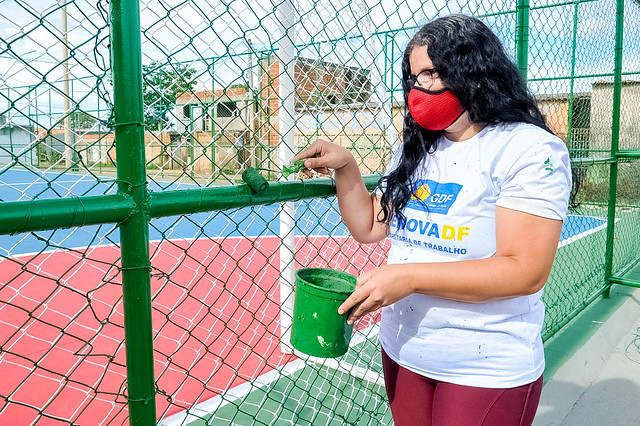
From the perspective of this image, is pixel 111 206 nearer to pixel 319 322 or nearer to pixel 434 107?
pixel 319 322

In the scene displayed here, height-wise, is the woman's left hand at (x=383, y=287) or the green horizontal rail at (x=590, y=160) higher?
the woman's left hand at (x=383, y=287)

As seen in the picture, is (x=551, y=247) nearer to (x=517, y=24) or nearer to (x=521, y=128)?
(x=521, y=128)

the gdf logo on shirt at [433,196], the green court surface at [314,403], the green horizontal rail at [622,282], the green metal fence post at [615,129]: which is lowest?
the green horizontal rail at [622,282]

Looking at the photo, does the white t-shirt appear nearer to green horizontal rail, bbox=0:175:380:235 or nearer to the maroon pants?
the maroon pants

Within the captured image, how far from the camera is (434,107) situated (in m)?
1.46

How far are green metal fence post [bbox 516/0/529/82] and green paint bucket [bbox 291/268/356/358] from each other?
6.68ft

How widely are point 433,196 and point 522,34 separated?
1.91 meters

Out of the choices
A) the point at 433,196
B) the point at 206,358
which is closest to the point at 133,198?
the point at 433,196

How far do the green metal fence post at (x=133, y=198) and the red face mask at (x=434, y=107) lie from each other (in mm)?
743

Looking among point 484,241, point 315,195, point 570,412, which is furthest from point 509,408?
point 570,412

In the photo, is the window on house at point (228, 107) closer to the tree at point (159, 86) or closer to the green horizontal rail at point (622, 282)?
the tree at point (159, 86)

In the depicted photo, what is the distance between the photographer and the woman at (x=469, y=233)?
1.31 metres

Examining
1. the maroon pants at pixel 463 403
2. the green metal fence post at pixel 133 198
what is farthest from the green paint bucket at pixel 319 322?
the green metal fence post at pixel 133 198

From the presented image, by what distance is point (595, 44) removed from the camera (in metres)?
5.22
